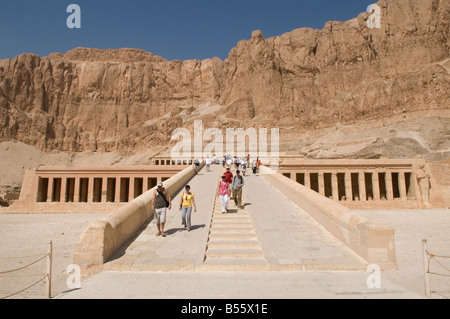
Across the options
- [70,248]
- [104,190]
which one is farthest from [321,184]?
[70,248]

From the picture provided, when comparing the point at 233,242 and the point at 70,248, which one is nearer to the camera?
the point at 233,242

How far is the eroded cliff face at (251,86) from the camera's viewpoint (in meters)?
54.7

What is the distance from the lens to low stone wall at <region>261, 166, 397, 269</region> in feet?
18.8

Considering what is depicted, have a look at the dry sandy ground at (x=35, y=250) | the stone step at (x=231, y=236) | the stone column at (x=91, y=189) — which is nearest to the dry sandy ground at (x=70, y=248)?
the dry sandy ground at (x=35, y=250)

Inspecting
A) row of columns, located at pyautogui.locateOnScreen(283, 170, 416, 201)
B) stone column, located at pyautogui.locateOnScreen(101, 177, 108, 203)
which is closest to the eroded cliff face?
row of columns, located at pyautogui.locateOnScreen(283, 170, 416, 201)

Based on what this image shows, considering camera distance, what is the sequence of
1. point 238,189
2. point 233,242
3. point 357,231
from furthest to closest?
1. point 238,189
2. point 233,242
3. point 357,231

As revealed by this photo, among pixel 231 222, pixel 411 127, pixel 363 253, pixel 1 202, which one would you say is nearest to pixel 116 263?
pixel 231 222

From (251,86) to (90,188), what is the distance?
171 feet

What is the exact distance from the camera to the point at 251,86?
6825 centimetres

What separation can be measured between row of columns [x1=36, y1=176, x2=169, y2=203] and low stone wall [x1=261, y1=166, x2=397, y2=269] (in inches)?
643

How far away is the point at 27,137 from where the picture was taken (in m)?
64.7

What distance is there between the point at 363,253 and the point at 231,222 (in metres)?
3.88

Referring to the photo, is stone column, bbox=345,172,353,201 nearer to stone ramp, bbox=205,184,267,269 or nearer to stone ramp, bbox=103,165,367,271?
stone ramp, bbox=103,165,367,271
